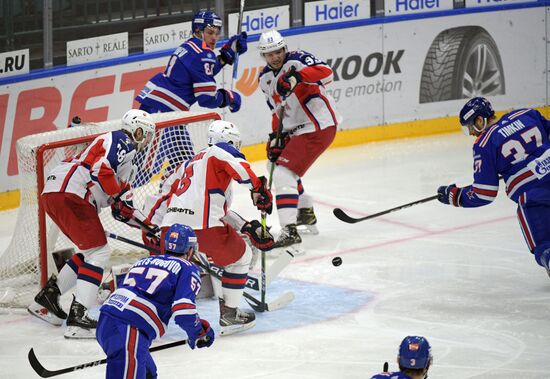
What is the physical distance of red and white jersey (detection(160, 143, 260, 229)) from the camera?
5.74 metres

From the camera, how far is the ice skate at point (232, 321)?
5.82 m

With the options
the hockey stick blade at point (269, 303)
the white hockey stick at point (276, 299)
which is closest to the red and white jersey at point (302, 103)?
the white hockey stick at point (276, 299)

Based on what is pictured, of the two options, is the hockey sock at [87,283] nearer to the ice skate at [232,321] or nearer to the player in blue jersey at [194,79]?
the ice skate at [232,321]

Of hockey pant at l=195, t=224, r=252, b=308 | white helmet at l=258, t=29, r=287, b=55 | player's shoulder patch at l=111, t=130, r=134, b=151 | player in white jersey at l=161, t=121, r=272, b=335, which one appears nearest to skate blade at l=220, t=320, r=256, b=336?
player in white jersey at l=161, t=121, r=272, b=335

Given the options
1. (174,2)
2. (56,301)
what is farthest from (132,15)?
(56,301)

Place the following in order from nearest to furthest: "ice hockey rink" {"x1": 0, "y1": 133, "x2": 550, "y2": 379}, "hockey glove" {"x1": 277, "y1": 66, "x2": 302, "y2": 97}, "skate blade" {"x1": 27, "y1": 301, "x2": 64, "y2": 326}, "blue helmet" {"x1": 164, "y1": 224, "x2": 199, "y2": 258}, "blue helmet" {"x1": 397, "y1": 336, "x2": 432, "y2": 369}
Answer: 1. "blue helmet" {"x1": 397, "y1": 336, "x2": 432, "y2": 369}
2. "blue helmet" {"x1": 164, "y1": 224, "x2": 199, "y2": 258}
3. "ice hockey rink" {"x1": 0, "y1": 133, "x2": 550, "y2": 379}
4. "skate blade" {"x1": 27, "y1": 301, "x2": 64, "y2": 326}
5. "hockey glove" {"x1": 277, "y1": 66, "x2": 302, "y2": 97}

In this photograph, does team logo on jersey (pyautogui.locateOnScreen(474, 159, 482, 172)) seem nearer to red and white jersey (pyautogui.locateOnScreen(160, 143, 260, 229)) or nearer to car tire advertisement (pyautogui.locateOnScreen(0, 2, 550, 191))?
red and white jersey (pyautogui.locateOnScreen(160, 143, 260, 229))

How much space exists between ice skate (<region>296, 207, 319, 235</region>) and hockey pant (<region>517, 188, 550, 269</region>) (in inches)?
80.1

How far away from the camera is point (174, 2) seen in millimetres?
9078

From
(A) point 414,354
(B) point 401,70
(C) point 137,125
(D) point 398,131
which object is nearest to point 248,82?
(B) point 401,70

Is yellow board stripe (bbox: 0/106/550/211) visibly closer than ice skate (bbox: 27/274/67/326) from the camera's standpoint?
No

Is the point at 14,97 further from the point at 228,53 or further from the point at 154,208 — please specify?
the point at 154,208

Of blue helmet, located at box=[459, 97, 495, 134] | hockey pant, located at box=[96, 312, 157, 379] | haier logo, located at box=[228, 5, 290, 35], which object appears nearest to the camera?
hockey pant, located at box=[96, 312, 157, 379]

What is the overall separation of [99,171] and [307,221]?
222 cm
